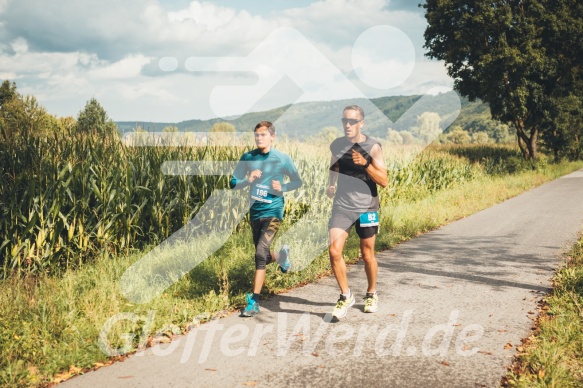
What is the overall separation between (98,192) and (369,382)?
17.3 ft

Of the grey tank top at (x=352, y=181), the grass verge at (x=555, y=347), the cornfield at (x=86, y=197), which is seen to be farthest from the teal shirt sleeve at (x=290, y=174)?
the cornfield at (x=86, y=197)

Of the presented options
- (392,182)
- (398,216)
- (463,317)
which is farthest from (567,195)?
(463,317)

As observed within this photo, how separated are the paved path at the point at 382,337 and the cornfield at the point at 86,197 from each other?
9.59 ft

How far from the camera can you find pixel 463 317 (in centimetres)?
490

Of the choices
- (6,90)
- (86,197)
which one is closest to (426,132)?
(86,197)

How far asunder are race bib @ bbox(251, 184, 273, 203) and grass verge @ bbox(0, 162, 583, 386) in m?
1.04

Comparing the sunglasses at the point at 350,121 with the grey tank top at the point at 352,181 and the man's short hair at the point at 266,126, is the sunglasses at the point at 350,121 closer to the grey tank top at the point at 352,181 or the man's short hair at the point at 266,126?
the grey tank top at the point at 352,181

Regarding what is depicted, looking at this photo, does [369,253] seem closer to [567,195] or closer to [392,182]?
[392,182]

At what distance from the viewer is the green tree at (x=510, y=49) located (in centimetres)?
2612

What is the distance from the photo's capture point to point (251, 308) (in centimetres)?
503

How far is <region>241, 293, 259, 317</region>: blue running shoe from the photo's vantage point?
197 inches

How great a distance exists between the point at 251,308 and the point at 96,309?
157 centimetres

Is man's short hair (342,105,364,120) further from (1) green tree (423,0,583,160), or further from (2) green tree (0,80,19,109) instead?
(2) green tree (0,80,19,109)

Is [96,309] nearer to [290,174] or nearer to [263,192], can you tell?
[263,192]
